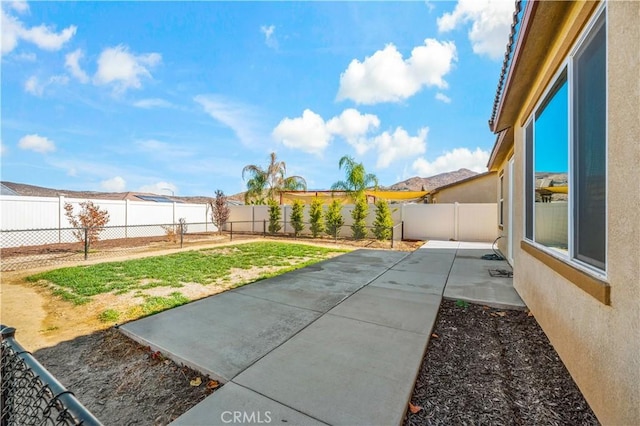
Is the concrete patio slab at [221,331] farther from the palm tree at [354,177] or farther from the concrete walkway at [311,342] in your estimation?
the palm tree at [354,177]

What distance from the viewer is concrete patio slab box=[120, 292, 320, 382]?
7.73ft

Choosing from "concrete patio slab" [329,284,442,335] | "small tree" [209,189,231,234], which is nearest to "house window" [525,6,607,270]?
"concrete patio slab" [329,284,442,335]

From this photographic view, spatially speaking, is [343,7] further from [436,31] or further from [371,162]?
[371,162]

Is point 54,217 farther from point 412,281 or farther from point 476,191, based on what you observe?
point 476,191

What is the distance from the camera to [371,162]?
609 inches

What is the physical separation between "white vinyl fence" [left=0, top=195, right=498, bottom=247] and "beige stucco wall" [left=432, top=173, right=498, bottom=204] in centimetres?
239

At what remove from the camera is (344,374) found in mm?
2125

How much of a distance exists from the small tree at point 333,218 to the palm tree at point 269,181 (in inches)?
214

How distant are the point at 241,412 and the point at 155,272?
209 inches

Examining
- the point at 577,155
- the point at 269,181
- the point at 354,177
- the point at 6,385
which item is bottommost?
the point at 6,385

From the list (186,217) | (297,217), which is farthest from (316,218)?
(186,217)

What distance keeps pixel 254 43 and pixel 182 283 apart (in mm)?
7189

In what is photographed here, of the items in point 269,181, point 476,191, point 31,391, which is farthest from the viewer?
point 269,181

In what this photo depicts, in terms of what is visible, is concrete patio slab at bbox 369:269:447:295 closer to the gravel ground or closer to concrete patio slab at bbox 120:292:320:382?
the gravel ground
